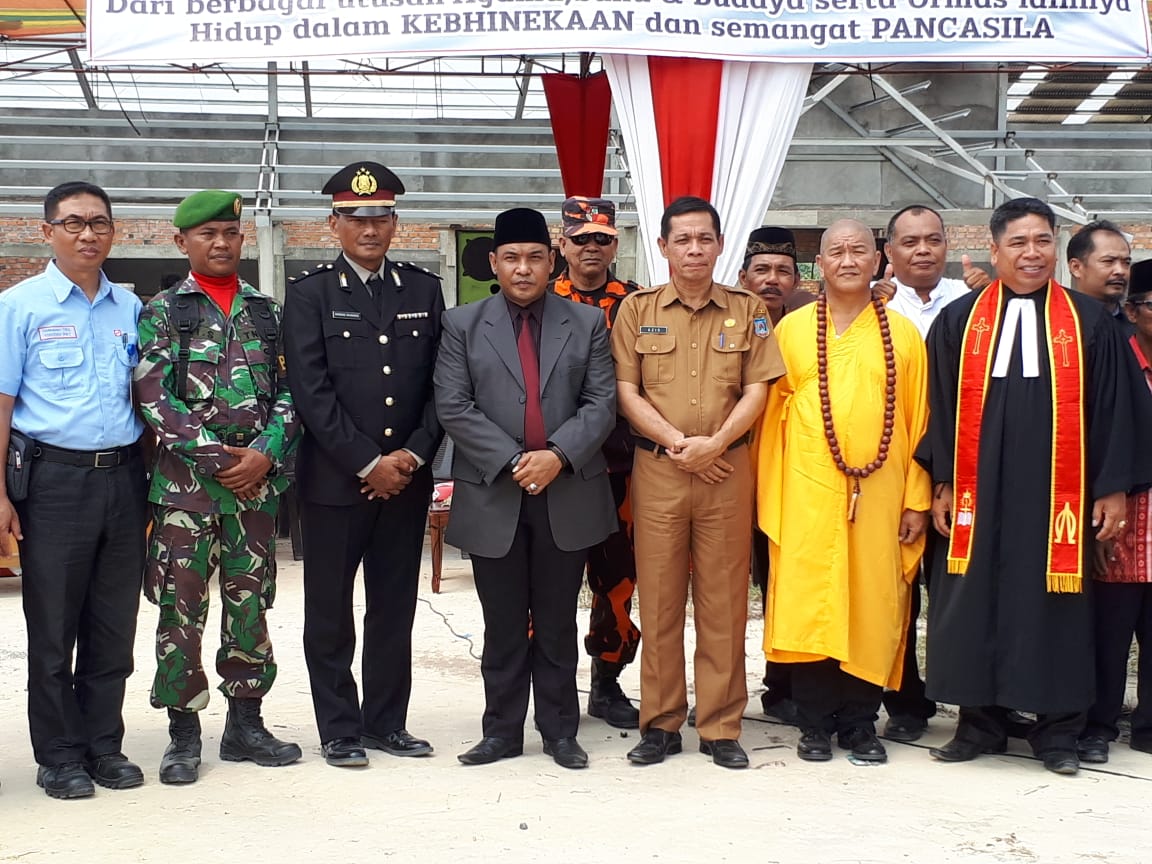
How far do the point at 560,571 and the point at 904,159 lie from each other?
1314 centimetres

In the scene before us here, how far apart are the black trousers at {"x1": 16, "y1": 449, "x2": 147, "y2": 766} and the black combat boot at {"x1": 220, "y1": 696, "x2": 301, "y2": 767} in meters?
0.37

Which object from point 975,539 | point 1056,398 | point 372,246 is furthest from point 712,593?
point 372,246

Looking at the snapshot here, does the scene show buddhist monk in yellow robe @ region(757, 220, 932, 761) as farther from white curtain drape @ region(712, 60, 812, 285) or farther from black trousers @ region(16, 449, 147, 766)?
black trousers @ region(16, 449, 147, 766)

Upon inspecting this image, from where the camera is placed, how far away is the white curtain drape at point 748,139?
20.2ft

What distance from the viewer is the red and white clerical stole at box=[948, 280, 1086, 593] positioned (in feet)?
13.9

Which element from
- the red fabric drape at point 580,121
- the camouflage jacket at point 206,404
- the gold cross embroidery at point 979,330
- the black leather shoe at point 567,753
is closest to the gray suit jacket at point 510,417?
the camouflage jacket at point 206,404

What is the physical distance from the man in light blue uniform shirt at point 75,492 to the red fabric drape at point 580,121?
3581 millimetres

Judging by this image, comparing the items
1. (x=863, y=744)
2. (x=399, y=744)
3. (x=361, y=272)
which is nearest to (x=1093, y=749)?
(x=863, y=744)

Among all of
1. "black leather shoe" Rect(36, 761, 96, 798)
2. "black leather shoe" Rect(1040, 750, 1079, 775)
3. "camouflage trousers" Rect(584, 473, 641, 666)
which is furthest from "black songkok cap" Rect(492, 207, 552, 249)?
"black leather shoe" Rect(1040, 750, 1079, 775)

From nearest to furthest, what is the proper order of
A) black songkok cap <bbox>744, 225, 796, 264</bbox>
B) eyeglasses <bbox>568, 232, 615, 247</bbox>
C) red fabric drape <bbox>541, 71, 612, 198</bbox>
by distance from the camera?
1. eyeglasses <bbox>568, 232, 615, 247</bbox>
2. black songkok cap <bbox>744, 225, 796, 264</bbox>
3. red fabric drape <bbox>541, 71, 612, 198</bbox>

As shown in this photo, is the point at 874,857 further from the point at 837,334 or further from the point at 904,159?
the point at 904,159

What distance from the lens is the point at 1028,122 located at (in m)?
17.1

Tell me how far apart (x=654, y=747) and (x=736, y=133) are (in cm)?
321

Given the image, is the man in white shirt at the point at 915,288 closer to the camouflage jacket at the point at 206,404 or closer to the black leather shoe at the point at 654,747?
the black leather shoe at the point at 654,747
